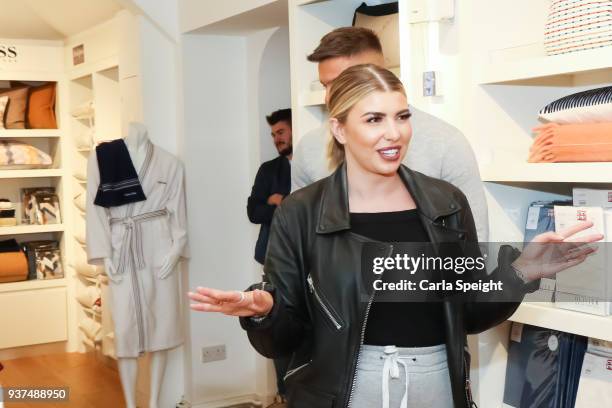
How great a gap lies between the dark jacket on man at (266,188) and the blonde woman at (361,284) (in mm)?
2863

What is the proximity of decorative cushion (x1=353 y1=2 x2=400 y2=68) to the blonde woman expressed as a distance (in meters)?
1.58

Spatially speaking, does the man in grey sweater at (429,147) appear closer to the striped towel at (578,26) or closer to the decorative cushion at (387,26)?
the striped towel at (578,26)

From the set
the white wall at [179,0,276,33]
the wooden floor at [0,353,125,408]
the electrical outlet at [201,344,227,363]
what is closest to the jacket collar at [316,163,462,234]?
the white wall at [179,0,276,33]

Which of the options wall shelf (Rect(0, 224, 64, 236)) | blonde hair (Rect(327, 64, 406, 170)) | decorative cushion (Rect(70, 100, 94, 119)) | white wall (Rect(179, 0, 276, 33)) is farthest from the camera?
wall shelf (Rect(0, 224, 64, 236))

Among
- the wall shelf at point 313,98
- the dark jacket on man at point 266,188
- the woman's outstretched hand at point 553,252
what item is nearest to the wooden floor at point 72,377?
the dark jacket on man at point 266,188

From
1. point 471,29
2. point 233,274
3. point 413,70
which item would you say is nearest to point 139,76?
point 233,274

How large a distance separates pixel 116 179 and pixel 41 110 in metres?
2.57

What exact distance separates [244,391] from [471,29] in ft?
11.1

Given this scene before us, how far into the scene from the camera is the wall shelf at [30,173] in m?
6.87

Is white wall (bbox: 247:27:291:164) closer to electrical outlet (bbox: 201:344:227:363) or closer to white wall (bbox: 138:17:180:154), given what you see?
white wall (bbox: 138:17:180:154)

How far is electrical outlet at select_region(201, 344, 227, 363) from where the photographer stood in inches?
207

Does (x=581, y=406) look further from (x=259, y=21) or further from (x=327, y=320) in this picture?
(x=259, y=21)

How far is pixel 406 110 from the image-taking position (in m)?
1.86

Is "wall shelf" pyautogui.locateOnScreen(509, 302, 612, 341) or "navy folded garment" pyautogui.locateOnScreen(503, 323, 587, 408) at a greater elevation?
"wall shelf" pyautogui.locateOnScreen(509, 302, 612, 341)
